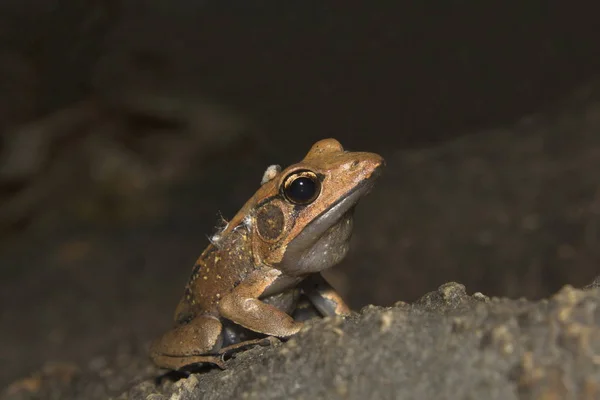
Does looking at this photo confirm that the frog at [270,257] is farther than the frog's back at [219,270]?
No

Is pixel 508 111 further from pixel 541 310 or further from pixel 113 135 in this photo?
pixel 541 310

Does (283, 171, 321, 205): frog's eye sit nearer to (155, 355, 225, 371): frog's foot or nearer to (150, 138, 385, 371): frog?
(150, 138, 385, 371): frog

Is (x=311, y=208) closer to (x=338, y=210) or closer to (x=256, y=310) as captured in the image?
(x=338, y=210)

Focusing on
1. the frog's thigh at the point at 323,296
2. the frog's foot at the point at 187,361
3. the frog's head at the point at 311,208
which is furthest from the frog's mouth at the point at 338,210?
the frog's foot at the point at 187,361

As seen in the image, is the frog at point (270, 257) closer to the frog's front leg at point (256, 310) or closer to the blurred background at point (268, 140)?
the frog's front leg at point (256, 310)

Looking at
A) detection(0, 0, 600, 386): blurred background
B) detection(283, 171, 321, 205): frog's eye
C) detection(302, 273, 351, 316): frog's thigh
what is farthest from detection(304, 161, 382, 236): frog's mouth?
detection(0, 0, 600, 386): blurred background
